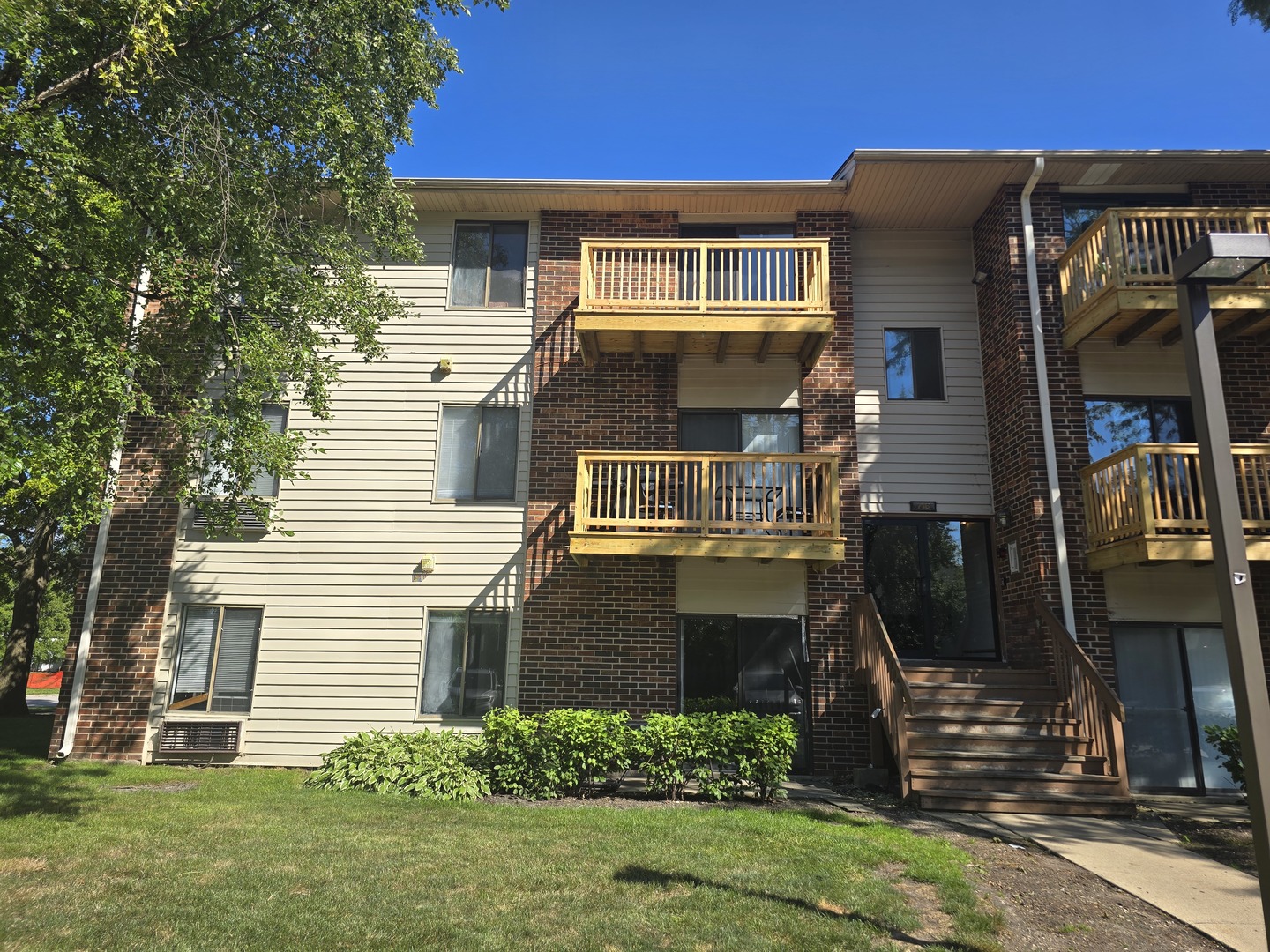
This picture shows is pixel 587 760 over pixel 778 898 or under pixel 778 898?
over

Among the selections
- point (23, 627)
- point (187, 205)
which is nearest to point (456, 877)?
point (187, 205)

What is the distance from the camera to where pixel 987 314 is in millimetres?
12305

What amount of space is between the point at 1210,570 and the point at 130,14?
13.7 m

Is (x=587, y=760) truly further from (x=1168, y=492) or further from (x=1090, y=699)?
(x=1168, y=492)

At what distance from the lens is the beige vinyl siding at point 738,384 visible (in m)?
12.1

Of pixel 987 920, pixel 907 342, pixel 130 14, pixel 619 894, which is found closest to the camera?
pixel 987 920

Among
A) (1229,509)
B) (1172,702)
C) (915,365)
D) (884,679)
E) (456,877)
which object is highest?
(915,365)

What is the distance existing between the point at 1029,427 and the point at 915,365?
80.9 inches

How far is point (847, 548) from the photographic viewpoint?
11414mm

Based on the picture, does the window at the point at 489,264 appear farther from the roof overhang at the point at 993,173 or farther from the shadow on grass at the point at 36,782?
the shadow on grass at the point at 36,782

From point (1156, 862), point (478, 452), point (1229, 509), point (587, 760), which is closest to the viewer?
point (1229, 509)

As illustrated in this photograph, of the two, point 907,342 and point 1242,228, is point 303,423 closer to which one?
point 907,342

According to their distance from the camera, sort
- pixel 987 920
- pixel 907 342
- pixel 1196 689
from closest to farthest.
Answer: pixel 987 920 → pixel 1196 689 → pixel 907 342

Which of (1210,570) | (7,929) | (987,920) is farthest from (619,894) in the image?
(1210,570)
